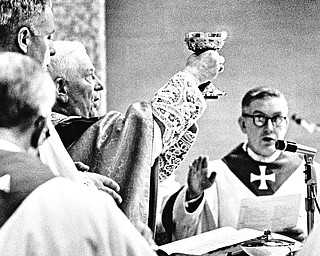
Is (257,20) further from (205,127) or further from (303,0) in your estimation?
(205,127)

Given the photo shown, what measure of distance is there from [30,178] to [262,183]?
294 centimetres

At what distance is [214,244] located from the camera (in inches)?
147

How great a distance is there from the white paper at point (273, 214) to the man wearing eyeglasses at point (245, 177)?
42 millimetres

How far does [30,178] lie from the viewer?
2.17 metres

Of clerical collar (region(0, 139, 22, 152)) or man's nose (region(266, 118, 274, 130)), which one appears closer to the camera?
clerical collar (region(0, 139, 22, 152))

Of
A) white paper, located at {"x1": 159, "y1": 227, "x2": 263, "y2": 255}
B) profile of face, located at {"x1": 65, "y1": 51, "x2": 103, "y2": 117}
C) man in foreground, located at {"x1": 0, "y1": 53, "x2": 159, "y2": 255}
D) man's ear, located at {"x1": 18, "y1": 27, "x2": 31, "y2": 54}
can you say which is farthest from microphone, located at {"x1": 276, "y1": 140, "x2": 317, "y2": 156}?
man in foreground, located at {"x1": 0, "y1": 53, "x2": 159, "y2": 255}

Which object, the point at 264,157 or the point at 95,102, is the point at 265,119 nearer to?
the point at 264,157

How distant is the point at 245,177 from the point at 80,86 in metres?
1.52

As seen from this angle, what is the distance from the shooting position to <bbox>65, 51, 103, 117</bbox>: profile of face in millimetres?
3865

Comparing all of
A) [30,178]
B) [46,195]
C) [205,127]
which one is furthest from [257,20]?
[46,195]

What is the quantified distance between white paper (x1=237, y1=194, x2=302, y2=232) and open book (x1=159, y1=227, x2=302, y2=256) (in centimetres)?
53

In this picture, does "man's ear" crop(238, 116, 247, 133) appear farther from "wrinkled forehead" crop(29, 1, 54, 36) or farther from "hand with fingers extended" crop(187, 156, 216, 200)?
"wrinkled forehead" crop(29, 1, 54, 36)

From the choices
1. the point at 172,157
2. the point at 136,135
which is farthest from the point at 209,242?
the point at 136,135

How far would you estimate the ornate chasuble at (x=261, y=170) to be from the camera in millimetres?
4887
